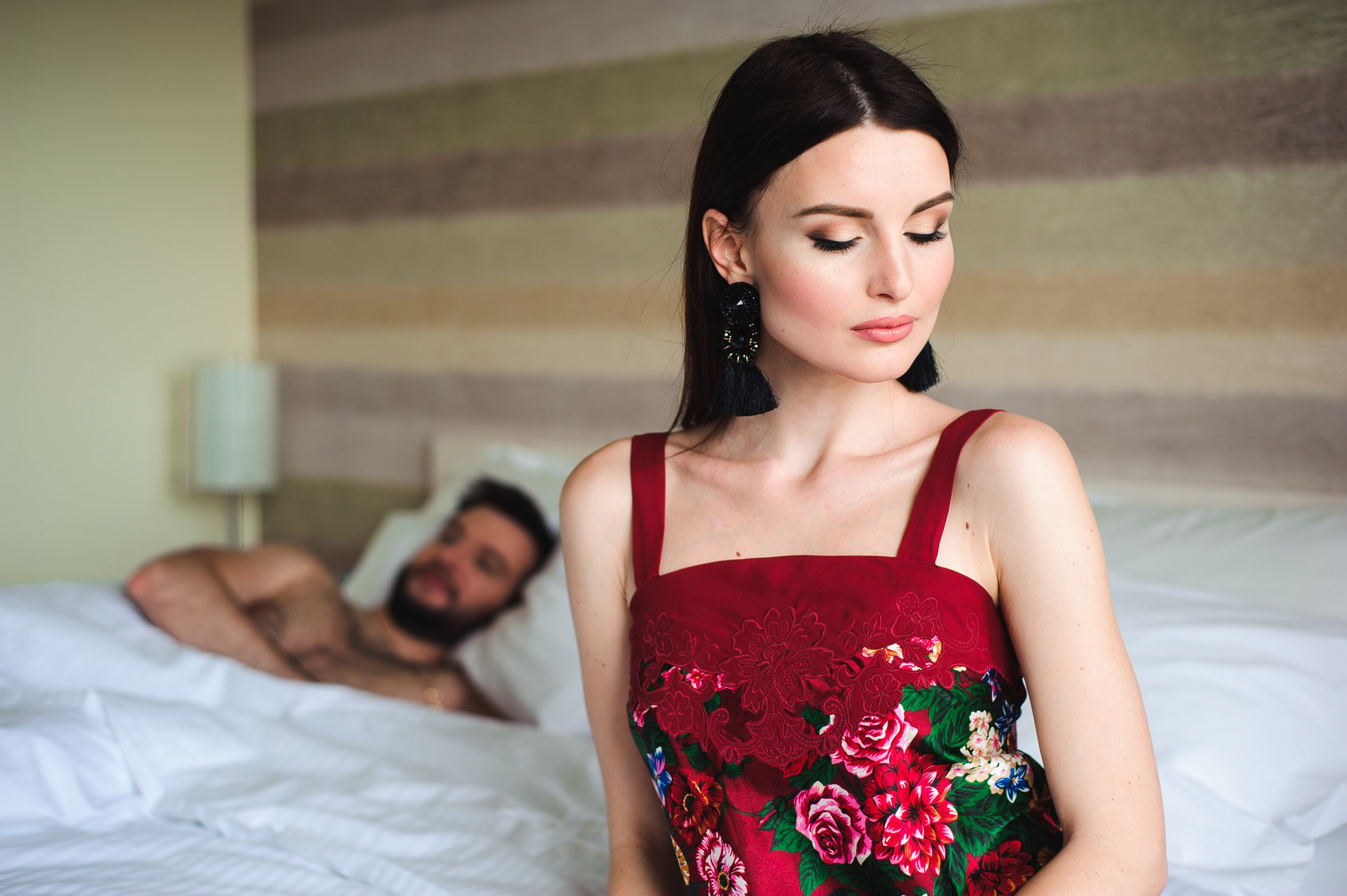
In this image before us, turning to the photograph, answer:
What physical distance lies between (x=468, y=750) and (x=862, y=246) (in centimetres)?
115

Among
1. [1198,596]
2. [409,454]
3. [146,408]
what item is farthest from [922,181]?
[146,408]

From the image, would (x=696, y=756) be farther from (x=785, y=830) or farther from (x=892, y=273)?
(x=892, y=273)

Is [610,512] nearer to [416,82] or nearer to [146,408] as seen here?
[416,82]

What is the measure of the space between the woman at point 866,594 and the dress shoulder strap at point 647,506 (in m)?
0.04

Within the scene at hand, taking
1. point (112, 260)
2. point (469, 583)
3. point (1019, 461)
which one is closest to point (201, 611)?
point (469, 583)

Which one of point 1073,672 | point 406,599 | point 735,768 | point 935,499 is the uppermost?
point 935,499

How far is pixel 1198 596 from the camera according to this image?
1.55 metres

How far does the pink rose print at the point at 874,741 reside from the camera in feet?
3.10

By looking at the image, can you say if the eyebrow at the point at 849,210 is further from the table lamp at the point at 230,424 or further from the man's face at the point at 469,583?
the table lamp at the point at 230,424

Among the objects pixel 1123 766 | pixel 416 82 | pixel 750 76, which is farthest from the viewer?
pixel 416 82

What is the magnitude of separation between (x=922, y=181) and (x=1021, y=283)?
1196 millimetres

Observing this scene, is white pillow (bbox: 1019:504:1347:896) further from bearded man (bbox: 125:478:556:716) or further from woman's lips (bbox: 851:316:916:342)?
bearded man (bbox: 125:478:556:716)

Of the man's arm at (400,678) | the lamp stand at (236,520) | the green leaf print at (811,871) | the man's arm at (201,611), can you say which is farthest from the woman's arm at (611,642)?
the lamp stand at (236,520)

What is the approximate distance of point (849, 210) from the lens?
3.23ft
